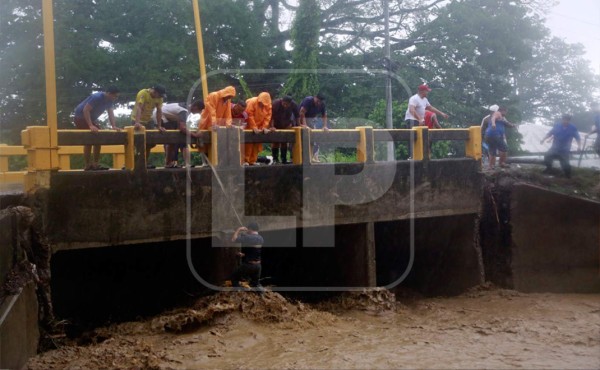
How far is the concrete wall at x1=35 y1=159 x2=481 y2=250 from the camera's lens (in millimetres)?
8162

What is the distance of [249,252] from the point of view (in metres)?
9.26

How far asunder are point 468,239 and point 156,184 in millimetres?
5735

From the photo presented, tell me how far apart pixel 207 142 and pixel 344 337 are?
3.10m

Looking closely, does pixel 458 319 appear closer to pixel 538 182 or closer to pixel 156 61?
pixel 538 182

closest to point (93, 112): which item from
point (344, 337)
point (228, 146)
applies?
point (228, 146)

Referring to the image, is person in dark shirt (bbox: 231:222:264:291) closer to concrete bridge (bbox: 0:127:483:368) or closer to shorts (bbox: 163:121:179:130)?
concrete bridge (bbox: 0:127:483:368)

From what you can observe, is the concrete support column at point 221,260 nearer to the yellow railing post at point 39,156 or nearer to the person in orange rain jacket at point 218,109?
the person in orange rain jacket at point 218,109

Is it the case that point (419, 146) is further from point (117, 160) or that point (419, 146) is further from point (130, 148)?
point (117, 160)

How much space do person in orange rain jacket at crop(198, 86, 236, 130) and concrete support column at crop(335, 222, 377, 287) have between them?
2787 mm

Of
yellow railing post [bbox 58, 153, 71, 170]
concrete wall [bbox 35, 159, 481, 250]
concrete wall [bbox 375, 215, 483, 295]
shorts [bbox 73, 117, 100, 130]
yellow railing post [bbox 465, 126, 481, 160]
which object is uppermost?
shorts [bbox 73, 117, 100, 130]

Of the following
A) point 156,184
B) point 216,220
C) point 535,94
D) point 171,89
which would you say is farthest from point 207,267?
point 535,94

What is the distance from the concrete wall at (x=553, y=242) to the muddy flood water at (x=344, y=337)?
511mm

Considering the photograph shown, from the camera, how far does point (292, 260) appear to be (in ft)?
38.8

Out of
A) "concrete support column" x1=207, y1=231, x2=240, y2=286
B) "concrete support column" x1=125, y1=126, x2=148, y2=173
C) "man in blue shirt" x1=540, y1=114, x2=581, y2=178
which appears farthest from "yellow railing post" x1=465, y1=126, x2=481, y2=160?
"concrete support column" x1=125, y1=126, x2=148, y2=173
